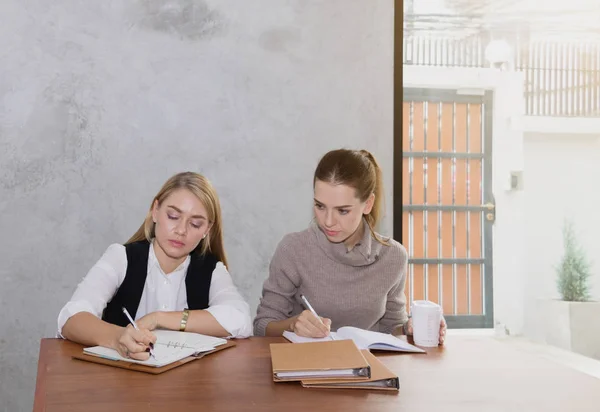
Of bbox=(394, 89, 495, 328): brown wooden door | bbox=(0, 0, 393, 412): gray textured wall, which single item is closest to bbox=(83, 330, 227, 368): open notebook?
bbox=(0, 0, 393, 412): gray textured wall

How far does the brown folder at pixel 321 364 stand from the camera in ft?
3.90

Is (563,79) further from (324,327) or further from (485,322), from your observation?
(324,327)

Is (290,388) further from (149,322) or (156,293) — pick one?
(156,293)

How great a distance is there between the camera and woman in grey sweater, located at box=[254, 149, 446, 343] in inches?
78.0

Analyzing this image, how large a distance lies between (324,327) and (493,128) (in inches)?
83.8

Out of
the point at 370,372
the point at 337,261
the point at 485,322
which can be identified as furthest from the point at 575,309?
the point at 370,372

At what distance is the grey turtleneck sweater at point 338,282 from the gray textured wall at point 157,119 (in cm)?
78

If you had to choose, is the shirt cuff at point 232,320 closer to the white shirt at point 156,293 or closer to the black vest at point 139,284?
the white shirt at point 156,293

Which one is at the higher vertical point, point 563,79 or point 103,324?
point 563,79

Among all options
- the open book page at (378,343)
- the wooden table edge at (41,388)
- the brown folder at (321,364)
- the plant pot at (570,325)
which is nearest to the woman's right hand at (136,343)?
the wooden table edge at (41,388)

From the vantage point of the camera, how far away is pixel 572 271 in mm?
3561

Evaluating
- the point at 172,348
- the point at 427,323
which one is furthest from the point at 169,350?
the point at 427,323

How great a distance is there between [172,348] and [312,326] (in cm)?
35

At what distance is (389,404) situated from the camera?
3.56 ft
